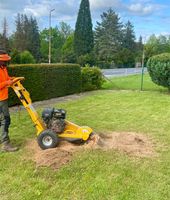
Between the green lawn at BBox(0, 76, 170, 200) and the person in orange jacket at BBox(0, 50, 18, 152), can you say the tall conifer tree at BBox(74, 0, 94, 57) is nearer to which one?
the green lawn at BBox(0, 76, 170, 200)

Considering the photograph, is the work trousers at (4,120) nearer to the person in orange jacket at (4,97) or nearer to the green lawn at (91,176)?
the person in orange jacket at (4,97)

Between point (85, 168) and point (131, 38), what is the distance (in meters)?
63.1

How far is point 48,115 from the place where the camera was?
5168mm

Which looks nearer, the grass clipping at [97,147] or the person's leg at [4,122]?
the grass clipping at [97,147]

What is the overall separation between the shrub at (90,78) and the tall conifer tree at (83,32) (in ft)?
123

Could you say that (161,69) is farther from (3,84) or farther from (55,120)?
(3,84)

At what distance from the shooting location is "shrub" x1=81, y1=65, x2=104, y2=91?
14.5 metres

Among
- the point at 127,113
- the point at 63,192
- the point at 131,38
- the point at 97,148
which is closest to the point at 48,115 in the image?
the point at 97,148

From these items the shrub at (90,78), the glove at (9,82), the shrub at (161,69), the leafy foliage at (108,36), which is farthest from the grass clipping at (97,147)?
the leafy foliage at (108,36)

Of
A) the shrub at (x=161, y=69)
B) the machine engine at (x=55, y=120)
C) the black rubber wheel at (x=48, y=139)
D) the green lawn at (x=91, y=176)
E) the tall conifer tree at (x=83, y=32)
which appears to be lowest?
the green lawn at (x=91, y=176)

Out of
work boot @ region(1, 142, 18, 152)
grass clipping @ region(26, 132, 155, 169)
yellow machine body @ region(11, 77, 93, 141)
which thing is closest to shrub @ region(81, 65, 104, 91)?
grass clipping @ region(26, 132, 155, 169)

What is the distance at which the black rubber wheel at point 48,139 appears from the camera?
5004 mm

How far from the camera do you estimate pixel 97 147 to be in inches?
199

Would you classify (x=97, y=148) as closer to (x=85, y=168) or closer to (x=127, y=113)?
(x=85, y=168)
